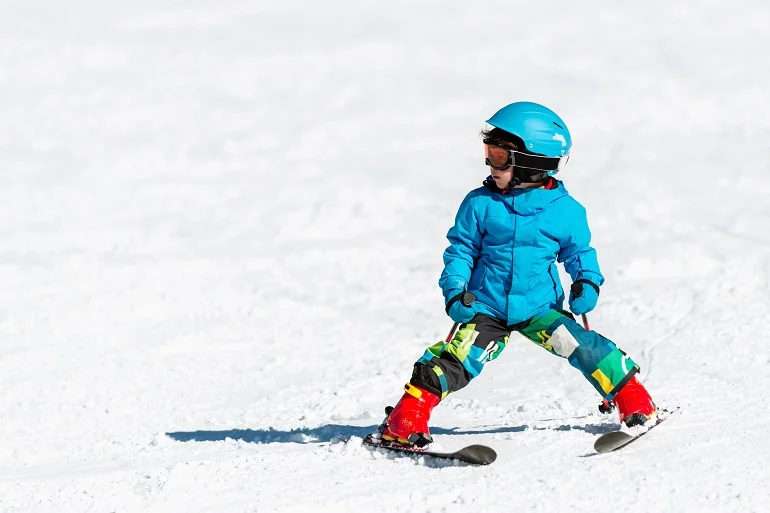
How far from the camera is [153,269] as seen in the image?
991cm

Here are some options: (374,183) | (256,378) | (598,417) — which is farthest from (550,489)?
(374,183)

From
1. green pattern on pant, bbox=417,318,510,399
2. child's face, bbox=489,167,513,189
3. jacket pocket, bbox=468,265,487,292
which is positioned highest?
child's face, bbox=489,167,513,189

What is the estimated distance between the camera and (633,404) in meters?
4.98

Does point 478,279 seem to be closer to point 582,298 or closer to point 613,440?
point 582,298

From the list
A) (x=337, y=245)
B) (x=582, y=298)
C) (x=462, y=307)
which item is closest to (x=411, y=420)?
(x=462, y=307)

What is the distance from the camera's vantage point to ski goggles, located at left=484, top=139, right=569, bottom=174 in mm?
4949

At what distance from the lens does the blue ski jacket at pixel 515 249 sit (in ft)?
16.4

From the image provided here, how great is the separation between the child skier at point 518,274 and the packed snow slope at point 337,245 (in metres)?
0.30

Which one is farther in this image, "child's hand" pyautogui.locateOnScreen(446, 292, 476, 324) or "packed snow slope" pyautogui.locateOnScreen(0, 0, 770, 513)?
"child's hand" pyautogui.locateOnScreen(446, 292, 476, 324)

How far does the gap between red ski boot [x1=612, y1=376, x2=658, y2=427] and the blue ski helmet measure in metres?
1.20

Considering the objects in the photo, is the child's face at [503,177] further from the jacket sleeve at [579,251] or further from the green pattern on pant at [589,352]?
the green pattern on pant at [589,352]

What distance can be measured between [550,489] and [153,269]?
6415 mm

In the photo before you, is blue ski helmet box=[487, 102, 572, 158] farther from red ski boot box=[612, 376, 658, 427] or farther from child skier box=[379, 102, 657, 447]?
red ski boot box=[612, 376, 658, 427]

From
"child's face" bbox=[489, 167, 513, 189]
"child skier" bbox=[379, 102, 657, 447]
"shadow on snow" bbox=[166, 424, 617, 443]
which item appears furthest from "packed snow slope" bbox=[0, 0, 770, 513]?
"child's face" bbox=[489, 167, 513, 189]
